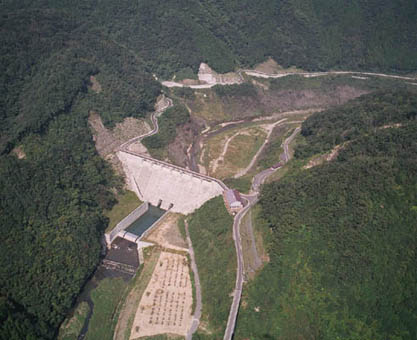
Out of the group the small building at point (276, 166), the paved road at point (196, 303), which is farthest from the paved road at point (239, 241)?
the paved road at point (196, 303)

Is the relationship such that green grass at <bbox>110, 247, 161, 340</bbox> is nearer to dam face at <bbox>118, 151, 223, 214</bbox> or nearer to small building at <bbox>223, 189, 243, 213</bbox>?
small building at <bbox>223, 189, 243, 213</bbox>

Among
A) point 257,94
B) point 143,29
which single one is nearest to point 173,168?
point 257,94

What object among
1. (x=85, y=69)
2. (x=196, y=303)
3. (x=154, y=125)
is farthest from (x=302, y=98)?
(x=196, y=303)

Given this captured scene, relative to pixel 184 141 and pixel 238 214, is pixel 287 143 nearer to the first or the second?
pixel 184 141

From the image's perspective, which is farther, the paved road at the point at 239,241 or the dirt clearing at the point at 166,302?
the dirt clearing at the point at 166,302

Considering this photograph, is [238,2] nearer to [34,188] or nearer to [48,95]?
[48,95]

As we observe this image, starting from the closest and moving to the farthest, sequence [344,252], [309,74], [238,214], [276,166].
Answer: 1. [344,252]
2. [238,214]
3. [276,166]
4. [309,74]

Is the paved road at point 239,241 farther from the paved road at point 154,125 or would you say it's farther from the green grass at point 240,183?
the paved road at point 154,125
